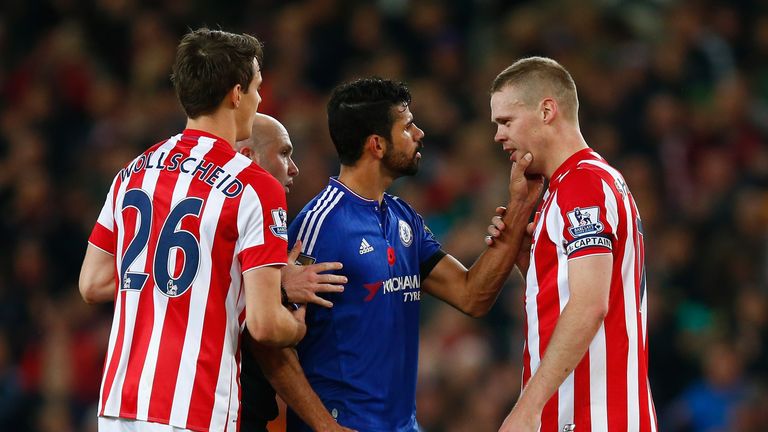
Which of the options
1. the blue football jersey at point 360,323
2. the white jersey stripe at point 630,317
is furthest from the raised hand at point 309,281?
the white jersey stripe at point 630,317

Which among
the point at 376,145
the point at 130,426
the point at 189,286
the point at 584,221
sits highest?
the point at 376,145

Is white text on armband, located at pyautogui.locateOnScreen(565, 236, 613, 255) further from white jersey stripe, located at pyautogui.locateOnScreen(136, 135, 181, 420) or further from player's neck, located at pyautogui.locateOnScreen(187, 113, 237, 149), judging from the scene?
white jersey stripe, located at pyautogui.locateOnScreen(136, 135, 181, 420)

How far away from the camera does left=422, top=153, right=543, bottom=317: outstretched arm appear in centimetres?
490

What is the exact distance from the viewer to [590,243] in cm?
420

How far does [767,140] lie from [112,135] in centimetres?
598

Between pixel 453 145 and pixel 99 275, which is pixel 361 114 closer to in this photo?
pixel 99 275

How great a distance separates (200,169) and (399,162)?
41.7 inches

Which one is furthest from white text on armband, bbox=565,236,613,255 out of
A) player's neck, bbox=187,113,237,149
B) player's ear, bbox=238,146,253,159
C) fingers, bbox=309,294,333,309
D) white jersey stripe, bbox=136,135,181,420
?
player's ear, bbox=238,146,253,159

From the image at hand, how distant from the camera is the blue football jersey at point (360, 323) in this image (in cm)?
465

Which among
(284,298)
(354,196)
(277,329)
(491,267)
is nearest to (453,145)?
(491,267)

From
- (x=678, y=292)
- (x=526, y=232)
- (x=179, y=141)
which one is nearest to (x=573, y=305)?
(x=526, y=232)

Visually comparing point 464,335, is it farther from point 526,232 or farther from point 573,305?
point 573,305

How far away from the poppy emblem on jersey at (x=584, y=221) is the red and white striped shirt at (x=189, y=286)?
1.06 meters

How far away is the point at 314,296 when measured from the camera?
4.52 metres
